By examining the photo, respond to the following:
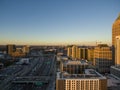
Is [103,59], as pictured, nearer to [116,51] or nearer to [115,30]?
[116,51]

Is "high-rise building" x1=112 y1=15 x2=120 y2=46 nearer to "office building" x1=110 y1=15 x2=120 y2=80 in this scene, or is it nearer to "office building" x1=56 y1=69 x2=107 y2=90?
"office building" x1=110 y1=15 x2=120 y2=80

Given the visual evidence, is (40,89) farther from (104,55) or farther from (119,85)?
(104,55)

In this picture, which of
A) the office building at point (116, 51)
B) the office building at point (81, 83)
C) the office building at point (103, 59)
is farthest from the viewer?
the office building at point (103, 59)

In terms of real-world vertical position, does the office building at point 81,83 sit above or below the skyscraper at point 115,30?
below

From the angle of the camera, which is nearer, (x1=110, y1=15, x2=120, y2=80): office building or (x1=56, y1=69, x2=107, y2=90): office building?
(x1=56, y1=69, x2=107, y2=90): office building

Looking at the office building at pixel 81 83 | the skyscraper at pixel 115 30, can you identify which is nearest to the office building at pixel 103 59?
the skyscraper at pixel 115 30

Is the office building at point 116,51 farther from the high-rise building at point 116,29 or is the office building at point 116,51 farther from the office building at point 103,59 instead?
the office building at point 103,59

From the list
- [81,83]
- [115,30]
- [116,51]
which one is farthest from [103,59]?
[81,83]

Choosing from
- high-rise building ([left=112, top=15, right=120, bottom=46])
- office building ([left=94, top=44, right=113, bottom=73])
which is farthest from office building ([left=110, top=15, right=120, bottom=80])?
office building ([left=94, top=44, right=113, bottom=73])

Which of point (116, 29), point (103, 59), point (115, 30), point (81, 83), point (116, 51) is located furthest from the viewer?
point (115, 30)
